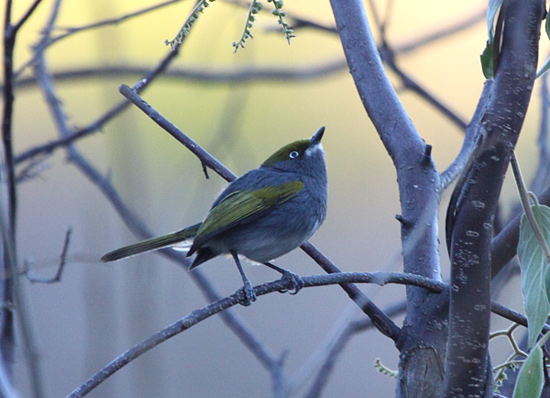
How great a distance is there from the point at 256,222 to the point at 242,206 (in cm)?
9

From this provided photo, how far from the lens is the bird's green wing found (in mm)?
2562

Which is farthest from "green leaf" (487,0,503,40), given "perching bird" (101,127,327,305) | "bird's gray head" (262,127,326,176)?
"bird's gray head" (262,127,326,176)

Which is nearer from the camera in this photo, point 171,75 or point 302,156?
point 171,75

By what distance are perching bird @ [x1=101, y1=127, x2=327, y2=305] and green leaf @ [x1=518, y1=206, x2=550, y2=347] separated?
1273 mm

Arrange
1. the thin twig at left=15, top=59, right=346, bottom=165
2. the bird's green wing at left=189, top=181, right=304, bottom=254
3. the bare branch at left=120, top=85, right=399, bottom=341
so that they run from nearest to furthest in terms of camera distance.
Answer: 1. the bare branch at left=120, top=85, right=399, bottom=341
2. the thin twig at left=15, top=59, right=346, bottom=165
3. the bird's green wing at left=189, top=181, right=304, bottom=254

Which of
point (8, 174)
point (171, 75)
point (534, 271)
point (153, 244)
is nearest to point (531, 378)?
point (534, 271)

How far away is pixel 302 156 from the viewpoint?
3174mm

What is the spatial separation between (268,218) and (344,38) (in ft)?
3.25

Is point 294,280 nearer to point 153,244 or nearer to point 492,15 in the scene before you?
point 492,15

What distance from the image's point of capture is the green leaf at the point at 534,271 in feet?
4.01

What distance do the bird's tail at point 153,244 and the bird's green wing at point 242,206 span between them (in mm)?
145

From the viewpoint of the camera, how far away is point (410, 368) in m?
1.36

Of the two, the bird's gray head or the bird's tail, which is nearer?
the bird's tail

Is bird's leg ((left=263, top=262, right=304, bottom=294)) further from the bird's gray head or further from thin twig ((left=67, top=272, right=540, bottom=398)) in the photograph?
the bird's gray head
